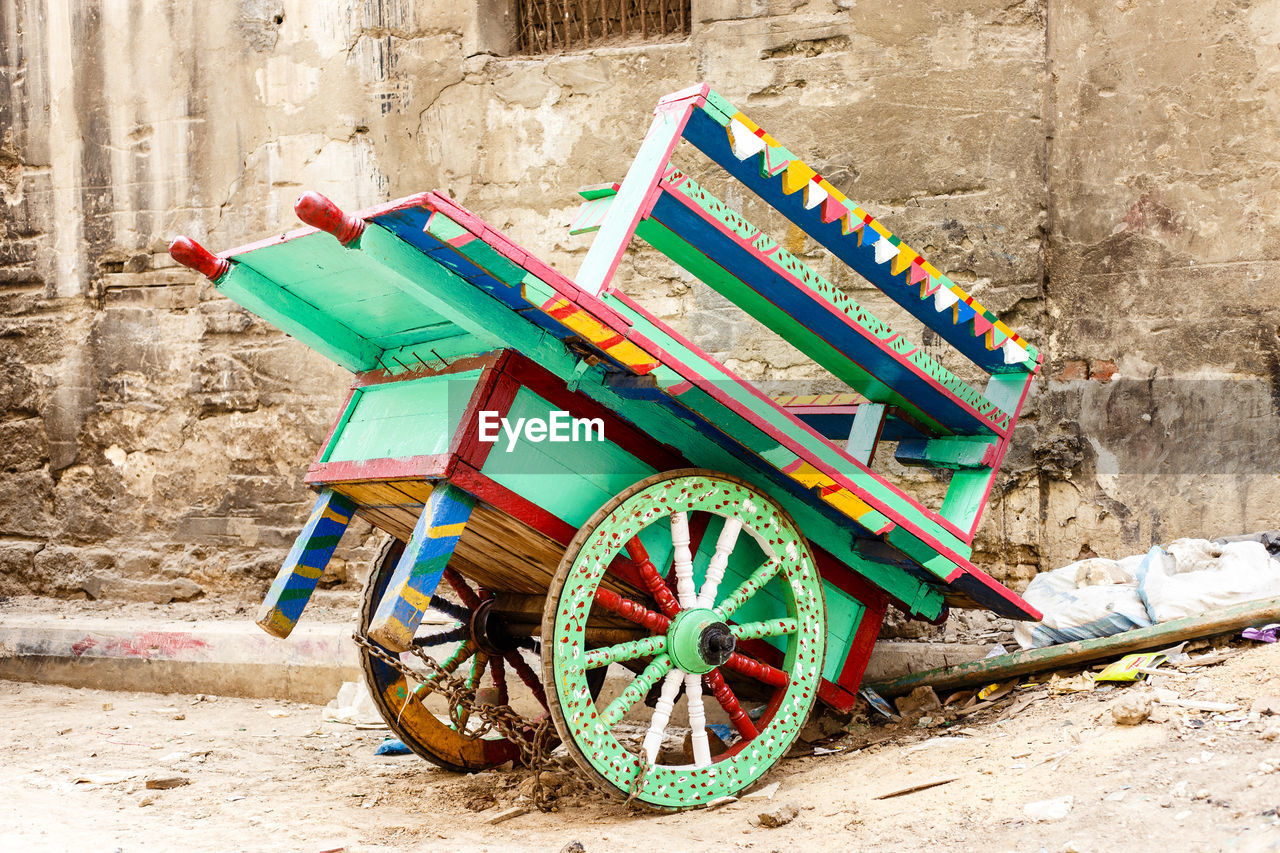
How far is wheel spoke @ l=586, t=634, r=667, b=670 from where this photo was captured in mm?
2449

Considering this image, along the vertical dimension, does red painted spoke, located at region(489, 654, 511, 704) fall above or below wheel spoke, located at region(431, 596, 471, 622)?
below

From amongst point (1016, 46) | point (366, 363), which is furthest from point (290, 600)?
point (1016, 46)

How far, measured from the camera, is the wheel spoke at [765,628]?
2.67m

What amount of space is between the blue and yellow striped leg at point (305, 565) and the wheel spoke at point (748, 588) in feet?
3.67

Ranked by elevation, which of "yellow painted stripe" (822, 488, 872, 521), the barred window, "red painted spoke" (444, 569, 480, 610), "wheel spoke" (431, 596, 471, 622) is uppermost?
the barred window

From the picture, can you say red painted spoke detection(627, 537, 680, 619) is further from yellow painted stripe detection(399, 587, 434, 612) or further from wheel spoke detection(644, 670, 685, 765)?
yellow painted stripe detection(399, 587, 434, 612)

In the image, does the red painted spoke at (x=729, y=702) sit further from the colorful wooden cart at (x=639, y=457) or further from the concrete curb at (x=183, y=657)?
the concrete curb at (x=183, y=657)

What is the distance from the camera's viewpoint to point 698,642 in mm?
2529

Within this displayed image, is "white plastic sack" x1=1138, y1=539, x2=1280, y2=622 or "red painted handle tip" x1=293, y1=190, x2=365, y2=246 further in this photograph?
"white plastic sack" x1=1138, y1=539, x2=1280, y2=622

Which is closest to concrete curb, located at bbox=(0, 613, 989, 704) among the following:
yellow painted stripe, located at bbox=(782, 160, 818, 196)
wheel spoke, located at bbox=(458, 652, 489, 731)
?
wheel spoke, located at bbox=(458, 652, 489, 731)

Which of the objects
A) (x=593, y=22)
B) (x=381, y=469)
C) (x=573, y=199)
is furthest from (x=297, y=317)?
(x=593, y=22)

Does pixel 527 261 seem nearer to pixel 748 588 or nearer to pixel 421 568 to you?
pixel 421 568

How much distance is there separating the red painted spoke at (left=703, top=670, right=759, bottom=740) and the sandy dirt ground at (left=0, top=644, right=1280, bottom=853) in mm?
175

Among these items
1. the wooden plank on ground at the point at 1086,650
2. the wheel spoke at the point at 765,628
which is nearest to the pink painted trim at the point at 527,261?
the wheel spoke at the point at 765,628
